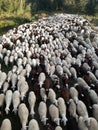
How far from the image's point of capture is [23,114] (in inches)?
493

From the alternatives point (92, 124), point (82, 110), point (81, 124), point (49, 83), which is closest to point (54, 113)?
point (82, 110)

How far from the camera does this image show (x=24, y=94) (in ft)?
47.2

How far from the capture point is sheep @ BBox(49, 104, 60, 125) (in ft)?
39.9

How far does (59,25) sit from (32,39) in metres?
6.97

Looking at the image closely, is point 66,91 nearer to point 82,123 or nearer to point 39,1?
point 82,123

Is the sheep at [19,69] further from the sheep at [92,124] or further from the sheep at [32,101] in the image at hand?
the sheep at [92,124]

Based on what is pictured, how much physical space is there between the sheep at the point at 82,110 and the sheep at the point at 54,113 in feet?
2.79

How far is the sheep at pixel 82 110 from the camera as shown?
39.9 feet

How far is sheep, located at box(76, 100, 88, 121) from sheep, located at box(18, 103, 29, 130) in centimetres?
201

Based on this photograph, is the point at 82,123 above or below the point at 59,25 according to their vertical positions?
below

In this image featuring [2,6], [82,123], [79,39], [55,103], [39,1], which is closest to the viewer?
[82,123]

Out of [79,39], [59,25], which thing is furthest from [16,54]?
[59,25]

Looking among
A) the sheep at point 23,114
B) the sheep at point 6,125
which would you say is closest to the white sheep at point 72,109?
the sheep at point 23,114

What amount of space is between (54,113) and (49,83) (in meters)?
3.01
